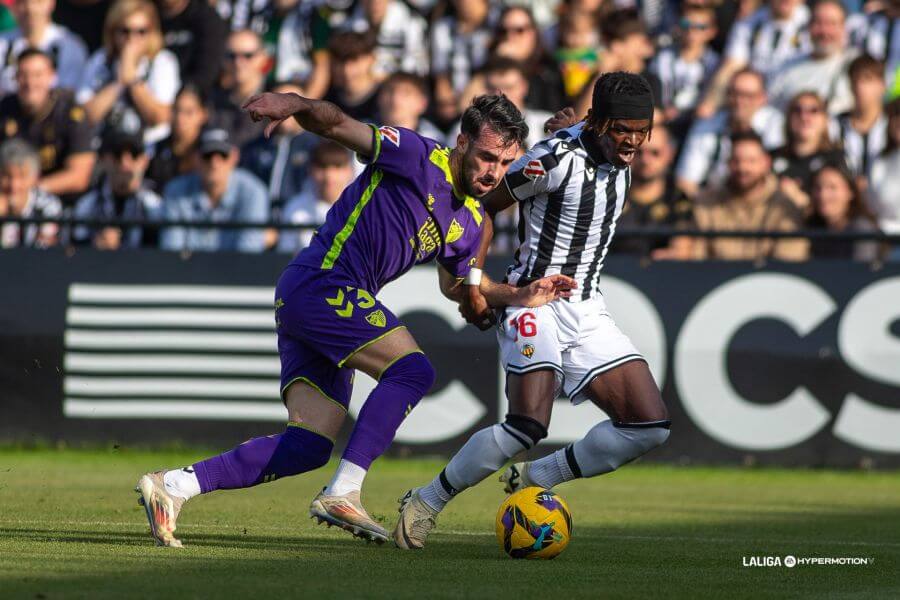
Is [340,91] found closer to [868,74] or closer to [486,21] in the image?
[486,21]

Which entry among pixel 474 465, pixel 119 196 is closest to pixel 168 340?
pixel 119 196

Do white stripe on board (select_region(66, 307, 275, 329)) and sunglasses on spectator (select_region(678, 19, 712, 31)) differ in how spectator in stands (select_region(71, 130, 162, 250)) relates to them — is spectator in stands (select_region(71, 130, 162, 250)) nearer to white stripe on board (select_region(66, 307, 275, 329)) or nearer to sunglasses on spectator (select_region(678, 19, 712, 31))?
white stripe on board (select_region(66, 307, 275, 329))

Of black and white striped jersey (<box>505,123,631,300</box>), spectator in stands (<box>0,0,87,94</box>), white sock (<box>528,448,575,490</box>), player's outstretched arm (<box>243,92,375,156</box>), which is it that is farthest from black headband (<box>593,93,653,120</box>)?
spectator in stands (<box>0,0,87,94</box>)

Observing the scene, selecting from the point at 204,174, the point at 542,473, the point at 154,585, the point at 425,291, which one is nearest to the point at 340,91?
the point at 204,174

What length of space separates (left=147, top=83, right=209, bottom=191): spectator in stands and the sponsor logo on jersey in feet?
24.1

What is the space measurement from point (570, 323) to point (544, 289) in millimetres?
287

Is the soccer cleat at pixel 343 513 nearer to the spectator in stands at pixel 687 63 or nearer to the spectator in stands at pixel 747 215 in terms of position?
the spectator in stands at pixel 747 215

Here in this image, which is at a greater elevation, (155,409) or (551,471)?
(551,471)

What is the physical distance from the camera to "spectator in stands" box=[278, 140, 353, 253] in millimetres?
13305

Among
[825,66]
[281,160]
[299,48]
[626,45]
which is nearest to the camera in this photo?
[281,160]

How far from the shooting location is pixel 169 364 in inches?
516

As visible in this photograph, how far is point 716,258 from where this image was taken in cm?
1292

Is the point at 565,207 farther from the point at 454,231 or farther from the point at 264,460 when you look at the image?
the point at 264,460

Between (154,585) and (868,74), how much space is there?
32.7 ft
